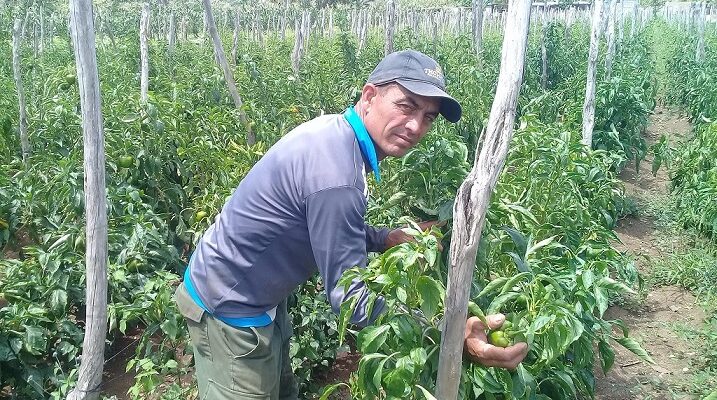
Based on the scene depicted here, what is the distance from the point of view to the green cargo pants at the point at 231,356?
7.17 ft

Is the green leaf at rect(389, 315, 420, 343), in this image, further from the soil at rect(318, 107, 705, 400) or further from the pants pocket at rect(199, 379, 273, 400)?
the soil at rect(318, 107, 705, 400)

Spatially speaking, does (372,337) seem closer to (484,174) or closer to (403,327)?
(403,327)

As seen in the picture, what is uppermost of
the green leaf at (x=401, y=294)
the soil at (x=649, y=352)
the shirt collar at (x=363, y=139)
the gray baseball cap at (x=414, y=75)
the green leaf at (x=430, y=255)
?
the gray baseball cap at (x=414, y=75)

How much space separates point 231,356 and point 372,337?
0.68 m

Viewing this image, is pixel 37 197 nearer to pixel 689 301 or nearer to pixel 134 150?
pixel 134 150

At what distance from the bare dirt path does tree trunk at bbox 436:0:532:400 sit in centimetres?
234

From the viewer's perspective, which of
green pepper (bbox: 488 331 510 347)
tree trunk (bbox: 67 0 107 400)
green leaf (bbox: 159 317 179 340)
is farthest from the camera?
green leaf (bbox: 159 317 179 340)

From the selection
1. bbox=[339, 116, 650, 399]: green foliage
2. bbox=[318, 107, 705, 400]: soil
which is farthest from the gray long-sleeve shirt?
bbox=[318, 107, 705, 400]: soil

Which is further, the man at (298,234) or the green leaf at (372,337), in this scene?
the man at (298,234)

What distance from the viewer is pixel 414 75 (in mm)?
1924

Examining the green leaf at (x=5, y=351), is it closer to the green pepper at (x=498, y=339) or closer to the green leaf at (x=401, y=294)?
the green leaf at (x=401, y=294)

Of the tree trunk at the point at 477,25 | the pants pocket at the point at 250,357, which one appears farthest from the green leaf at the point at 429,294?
the tree trunk at the point at 477,25

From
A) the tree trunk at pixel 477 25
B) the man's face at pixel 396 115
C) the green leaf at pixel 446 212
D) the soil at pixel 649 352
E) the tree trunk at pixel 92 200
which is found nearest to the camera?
the man's face at pixel 396 115

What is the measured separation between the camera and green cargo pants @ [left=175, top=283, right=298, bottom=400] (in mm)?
2186
